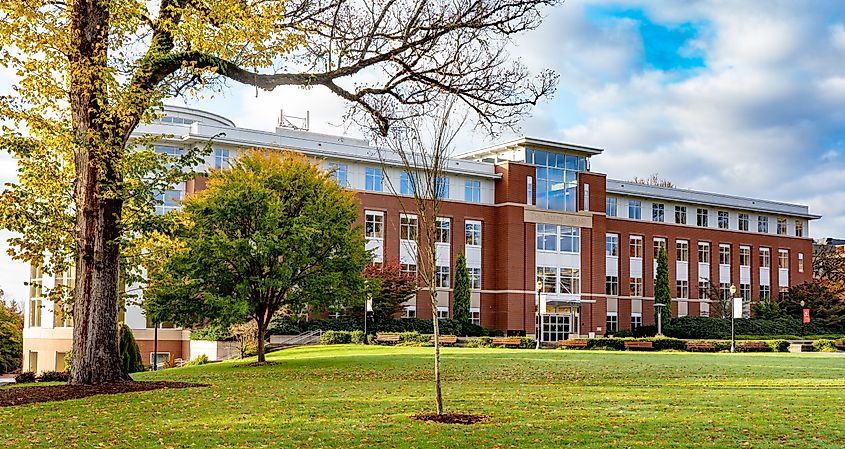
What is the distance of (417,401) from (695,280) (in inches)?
2464

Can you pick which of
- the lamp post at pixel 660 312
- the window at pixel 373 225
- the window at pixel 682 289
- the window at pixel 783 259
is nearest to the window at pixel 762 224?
the window at pixel 783 259

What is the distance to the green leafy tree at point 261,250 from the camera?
2859 centimetres

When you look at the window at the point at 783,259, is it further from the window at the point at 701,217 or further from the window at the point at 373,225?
the window at the point at 373,225

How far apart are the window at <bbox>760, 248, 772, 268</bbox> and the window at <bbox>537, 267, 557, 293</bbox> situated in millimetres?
24765

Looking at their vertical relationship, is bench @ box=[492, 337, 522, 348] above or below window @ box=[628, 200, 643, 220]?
below

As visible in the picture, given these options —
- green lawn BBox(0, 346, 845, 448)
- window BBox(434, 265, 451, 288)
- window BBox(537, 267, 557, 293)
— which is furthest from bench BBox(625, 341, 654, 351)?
window BBox(537, 267, 557, 293)

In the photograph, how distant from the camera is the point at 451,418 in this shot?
13.9m

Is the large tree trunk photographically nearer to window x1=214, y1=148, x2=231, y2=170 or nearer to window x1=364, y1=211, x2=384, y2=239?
window x1=214, y1=148, x2=231, y2=170

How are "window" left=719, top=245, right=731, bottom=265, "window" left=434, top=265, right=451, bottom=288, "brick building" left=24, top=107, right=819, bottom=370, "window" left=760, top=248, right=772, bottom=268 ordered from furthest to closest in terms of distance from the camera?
"window" left=760, top=248, right=772, bottom=268 → "window" left=719, top=245, right=731, bottom=265 → "window" left=434, top=265, right=451, bottom=288 → "brick building" left=24, top=107, right=819, bottom=370

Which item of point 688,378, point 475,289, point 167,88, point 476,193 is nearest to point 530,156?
point 476,193

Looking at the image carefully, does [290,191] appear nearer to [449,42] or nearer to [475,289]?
[449,42]

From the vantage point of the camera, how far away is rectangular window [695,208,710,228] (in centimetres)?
7569

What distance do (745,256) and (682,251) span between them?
295 inches

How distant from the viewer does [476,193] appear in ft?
207
